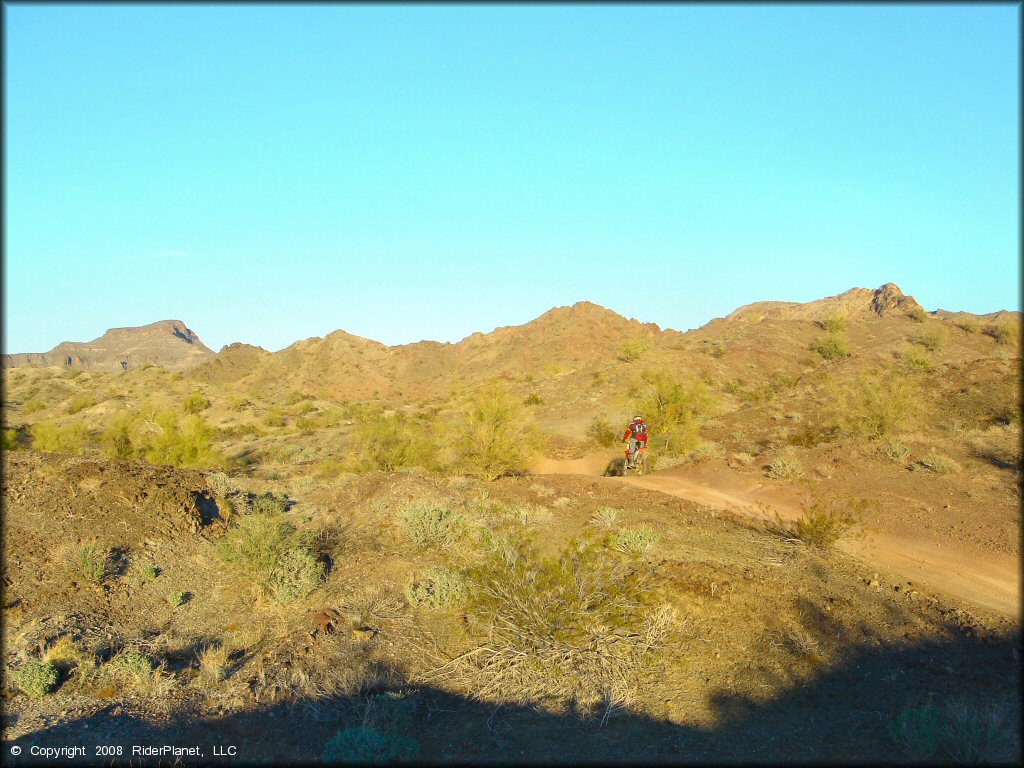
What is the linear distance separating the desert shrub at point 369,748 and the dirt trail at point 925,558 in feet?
23.0

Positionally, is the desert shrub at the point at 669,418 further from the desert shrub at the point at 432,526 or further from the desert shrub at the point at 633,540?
the desert shrub at the point at 432,526

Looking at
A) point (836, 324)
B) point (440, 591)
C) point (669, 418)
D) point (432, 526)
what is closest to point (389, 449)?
point (432, 526)

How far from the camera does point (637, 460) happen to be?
1822 cm

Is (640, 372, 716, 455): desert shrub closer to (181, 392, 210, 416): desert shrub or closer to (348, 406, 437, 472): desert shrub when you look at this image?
(348, 406, 437, 472): desert shrub

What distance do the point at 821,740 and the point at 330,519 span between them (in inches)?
412

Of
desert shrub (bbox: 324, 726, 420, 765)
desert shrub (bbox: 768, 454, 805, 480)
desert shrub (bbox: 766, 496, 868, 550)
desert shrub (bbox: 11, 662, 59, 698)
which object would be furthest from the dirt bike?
desert shrub (bbox: 11, 662, 59, 698)

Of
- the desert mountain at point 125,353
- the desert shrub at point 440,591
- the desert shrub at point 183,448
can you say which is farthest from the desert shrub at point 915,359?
the desert mountain at point 125,353

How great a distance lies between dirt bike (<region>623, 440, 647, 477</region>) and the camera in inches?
708

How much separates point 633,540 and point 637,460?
797 centimetres

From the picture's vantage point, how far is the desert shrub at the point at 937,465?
14.3m

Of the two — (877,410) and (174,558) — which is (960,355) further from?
(174,558)

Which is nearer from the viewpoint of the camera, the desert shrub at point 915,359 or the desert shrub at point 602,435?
the desert shrub at point 602,435

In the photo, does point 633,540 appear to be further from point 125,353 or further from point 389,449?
point 125,353

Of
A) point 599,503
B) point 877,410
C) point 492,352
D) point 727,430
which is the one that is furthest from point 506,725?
point 492,352
